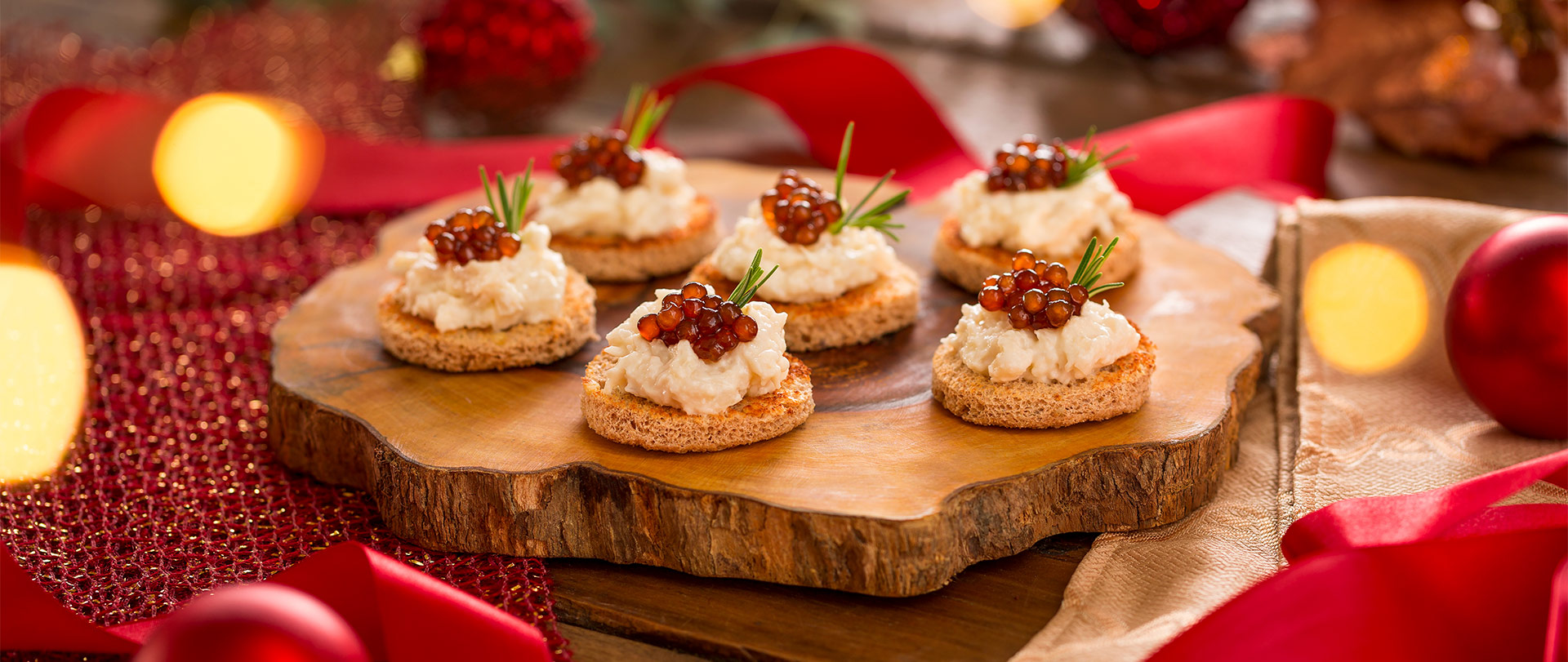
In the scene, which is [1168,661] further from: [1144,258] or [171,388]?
[171,388]

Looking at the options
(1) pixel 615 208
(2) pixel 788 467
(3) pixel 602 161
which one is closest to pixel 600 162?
(3) pixel 602 161

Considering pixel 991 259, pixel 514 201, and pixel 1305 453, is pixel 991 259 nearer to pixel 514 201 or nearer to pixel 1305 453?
pixel 1305 453

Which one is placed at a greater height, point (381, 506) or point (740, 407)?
point (740, 407)

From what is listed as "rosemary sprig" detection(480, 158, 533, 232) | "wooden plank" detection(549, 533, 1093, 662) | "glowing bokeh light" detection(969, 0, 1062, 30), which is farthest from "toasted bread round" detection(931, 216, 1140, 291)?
"glowing bokeh light" detection(969, 0, 1062, 30)

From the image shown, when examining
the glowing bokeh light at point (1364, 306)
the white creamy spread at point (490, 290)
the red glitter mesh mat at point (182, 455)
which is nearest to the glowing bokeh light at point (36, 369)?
the red glitter mesh mat at point (182, 455)

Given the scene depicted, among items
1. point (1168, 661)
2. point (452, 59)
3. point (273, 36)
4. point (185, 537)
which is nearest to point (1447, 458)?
point (1168, 661)

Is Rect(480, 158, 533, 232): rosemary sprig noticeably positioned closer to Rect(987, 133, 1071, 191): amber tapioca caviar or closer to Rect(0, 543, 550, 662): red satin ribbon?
Rect(0, 543, 550, 662): red satin ribbon

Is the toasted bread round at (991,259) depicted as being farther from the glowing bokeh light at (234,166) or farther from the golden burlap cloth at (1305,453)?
the glowing bokeh light at (234,166)
